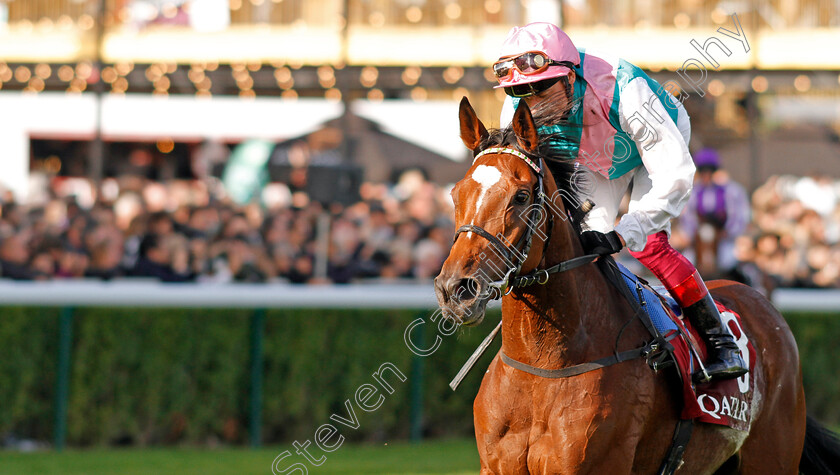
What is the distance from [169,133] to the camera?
522 inches

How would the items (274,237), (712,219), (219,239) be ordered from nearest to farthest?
(712,219)
(219,239)
(274,237)

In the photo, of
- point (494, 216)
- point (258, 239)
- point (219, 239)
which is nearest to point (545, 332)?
point (494, 216)

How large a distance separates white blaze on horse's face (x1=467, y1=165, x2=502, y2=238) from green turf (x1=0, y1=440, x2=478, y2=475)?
3.60 metres

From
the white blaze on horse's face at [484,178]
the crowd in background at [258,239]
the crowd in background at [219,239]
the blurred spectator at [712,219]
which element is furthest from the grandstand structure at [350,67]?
the white blaze on horse's face at [484,178]

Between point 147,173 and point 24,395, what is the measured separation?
670 cm

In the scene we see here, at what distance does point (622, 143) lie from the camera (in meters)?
3.37

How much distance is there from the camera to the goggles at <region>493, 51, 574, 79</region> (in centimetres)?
308

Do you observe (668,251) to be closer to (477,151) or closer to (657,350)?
(657,350)

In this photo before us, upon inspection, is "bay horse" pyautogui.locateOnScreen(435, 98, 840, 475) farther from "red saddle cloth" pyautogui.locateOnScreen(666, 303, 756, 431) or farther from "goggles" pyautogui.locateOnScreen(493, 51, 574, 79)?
"goggles" pyautogui.locateOnScreen(493, 51, 574, 79)

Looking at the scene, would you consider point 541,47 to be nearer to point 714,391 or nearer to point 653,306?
point 653,306

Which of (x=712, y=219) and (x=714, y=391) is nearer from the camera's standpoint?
(x=714, y=391)

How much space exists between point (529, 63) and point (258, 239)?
209 inches

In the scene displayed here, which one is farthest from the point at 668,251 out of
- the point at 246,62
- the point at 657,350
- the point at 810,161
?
the point at 810,161

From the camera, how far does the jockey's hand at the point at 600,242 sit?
303 cm
